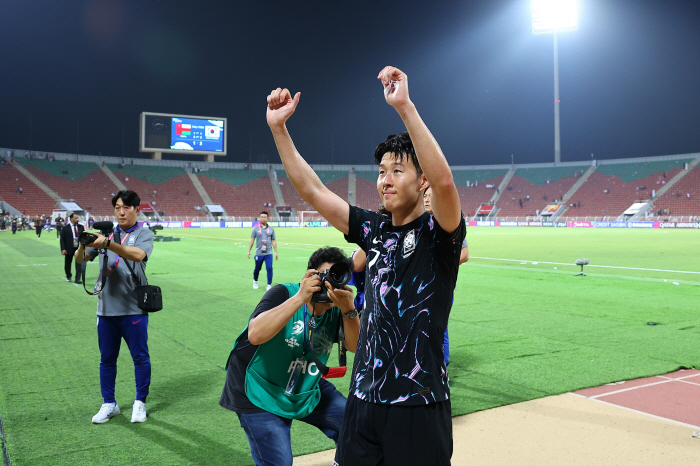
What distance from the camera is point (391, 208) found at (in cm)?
200

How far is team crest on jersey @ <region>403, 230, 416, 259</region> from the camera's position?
1956mm

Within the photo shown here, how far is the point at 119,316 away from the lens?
5.16 m

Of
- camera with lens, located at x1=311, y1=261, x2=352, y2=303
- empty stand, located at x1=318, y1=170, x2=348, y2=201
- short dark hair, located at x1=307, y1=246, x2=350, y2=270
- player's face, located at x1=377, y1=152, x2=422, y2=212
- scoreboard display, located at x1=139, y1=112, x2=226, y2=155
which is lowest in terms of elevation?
camera with lens, located at x1=311, y1=261, x2=352, y2=303

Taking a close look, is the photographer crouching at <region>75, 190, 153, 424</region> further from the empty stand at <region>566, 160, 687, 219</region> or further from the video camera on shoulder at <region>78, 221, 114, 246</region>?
the empty stand at <region>566, 160, 687, 219</region>

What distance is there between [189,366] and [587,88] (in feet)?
337

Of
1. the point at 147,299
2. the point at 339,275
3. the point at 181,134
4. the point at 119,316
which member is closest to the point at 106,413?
the point at 119,316

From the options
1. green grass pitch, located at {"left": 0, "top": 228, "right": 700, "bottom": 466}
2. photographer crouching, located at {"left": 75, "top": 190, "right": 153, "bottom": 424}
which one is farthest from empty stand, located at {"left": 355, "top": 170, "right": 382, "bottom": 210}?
photographer crouching, located at {"left": 75, "top": 190, "right": 153, "bottom": 424}

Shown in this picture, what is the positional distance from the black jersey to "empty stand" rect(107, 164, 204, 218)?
251ft

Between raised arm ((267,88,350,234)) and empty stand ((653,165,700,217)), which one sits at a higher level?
empty stand ((653,165,700,217))

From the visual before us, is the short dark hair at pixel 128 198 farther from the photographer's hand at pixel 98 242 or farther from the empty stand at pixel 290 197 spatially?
the empty stand at pixel 290 197

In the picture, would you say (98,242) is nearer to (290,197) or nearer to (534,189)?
(290,197)

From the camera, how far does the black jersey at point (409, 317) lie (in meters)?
1.87

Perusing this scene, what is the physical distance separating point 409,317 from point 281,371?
147 cm

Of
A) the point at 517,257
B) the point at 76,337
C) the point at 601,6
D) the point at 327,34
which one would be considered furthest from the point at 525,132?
the point at 76,337
